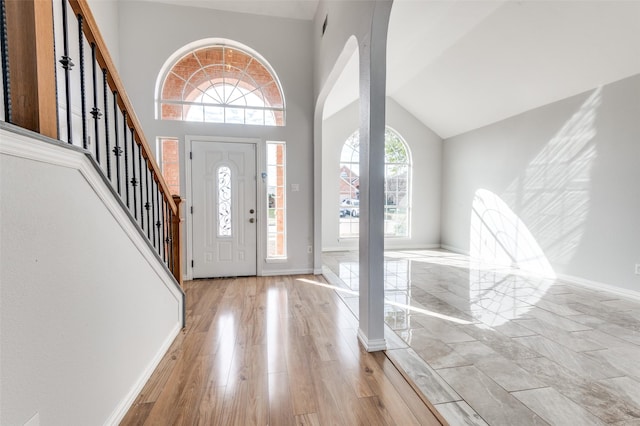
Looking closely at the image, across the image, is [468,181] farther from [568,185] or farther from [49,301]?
[49,301]

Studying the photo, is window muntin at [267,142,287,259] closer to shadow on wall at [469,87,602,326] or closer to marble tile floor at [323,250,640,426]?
marble tile floor at [323,250,640,426]

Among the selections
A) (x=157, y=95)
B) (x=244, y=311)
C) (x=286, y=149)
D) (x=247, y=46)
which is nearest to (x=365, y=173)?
(x=244, y=311)

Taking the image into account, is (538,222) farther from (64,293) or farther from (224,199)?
(64,293)

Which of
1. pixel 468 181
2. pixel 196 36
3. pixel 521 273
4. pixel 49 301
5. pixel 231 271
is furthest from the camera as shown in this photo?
pixel 468 181

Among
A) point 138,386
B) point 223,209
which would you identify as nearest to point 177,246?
point 138,386

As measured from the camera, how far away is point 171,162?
4156 mm

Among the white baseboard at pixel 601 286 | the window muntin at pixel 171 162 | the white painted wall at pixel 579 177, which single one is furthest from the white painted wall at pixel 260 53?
the white baseboard at pixel 601 286

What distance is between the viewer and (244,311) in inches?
118

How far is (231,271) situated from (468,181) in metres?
5.14

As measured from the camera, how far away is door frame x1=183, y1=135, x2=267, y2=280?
410cm

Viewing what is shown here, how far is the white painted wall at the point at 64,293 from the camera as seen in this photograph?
2.95 feet

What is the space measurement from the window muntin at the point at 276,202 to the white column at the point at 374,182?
2347 mm

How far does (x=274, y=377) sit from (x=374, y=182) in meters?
1.51

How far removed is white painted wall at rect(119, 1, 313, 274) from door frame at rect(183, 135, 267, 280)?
0.25ft
